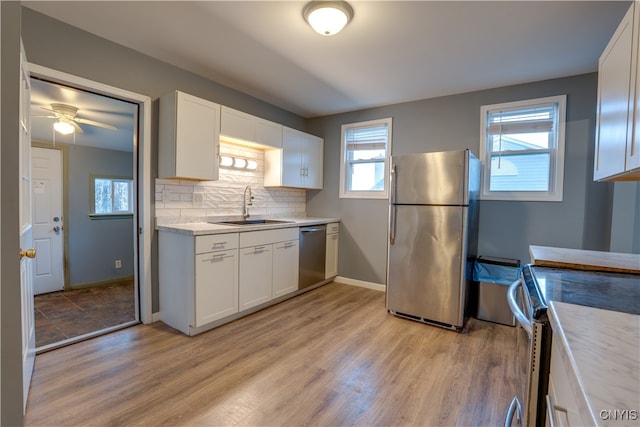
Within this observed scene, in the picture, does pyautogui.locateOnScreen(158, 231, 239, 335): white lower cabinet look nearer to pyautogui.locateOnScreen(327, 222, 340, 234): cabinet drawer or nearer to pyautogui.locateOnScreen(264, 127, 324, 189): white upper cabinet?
pyautogui.locateOnScreen(264, 127, 324, 189): white upper cabinet

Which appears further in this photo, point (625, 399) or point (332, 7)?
point (332, 7)

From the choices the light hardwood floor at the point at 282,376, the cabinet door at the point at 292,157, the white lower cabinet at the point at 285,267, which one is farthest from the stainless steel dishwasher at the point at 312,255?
the light hardwood floor at the point at 282,376

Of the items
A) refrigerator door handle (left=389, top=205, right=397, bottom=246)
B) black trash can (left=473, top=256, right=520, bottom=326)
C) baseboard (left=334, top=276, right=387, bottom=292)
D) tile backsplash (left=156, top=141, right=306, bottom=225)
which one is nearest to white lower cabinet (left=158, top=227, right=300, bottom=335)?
tile backsplash (left=156, top=141, right=306, bottom=225)

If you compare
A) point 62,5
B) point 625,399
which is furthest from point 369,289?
point 62,5

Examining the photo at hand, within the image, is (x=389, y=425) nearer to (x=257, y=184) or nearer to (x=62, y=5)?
(x=257, y=184)

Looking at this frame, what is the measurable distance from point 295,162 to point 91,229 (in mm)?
3090

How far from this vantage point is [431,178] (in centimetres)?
278

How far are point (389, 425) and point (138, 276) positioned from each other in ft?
8.01

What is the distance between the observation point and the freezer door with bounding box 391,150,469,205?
265cm

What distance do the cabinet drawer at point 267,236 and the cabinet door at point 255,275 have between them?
0.18 feet

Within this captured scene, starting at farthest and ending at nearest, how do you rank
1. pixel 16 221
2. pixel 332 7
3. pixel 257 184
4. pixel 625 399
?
pixel 257 184
pixel 332 7
pixel 16 221
pixel 625 399

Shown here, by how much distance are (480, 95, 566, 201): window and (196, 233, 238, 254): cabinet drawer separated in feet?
9.09

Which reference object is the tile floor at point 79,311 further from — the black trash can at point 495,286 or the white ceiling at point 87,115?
the black trash can at point 495,286

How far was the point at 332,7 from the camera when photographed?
184 centimetres
